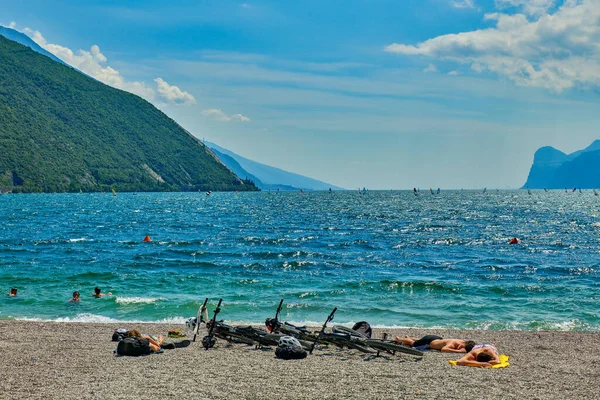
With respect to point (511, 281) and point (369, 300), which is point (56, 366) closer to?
point (369, 300)

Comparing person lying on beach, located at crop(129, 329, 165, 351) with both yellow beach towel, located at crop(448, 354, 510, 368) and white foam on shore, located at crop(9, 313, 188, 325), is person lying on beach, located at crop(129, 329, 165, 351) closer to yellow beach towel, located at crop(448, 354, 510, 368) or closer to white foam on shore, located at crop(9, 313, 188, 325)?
white foam on shore, located at crop(9, 313, 188, 325)

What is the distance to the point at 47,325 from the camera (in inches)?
864

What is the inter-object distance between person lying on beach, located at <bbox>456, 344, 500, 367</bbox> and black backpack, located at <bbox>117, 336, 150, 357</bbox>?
9.06m

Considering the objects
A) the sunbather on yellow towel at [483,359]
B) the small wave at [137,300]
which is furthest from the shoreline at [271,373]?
the small wave at [137,300]

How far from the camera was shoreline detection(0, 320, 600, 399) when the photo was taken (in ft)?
41.9

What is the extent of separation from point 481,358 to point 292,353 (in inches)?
209

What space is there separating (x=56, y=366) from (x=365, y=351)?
28.6ft

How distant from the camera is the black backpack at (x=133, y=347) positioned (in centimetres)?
1666

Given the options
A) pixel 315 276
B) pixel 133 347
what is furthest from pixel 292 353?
pixel 315 276

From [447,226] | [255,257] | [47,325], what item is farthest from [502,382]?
[447,226]

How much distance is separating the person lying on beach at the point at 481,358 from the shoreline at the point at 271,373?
1.62 ft

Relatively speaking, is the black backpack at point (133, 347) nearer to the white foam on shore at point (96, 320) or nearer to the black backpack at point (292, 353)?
the black backpack at point (292, 353)

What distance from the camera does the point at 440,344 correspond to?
1795 cm

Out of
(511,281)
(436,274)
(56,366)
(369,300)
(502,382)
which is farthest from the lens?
(436,274)
